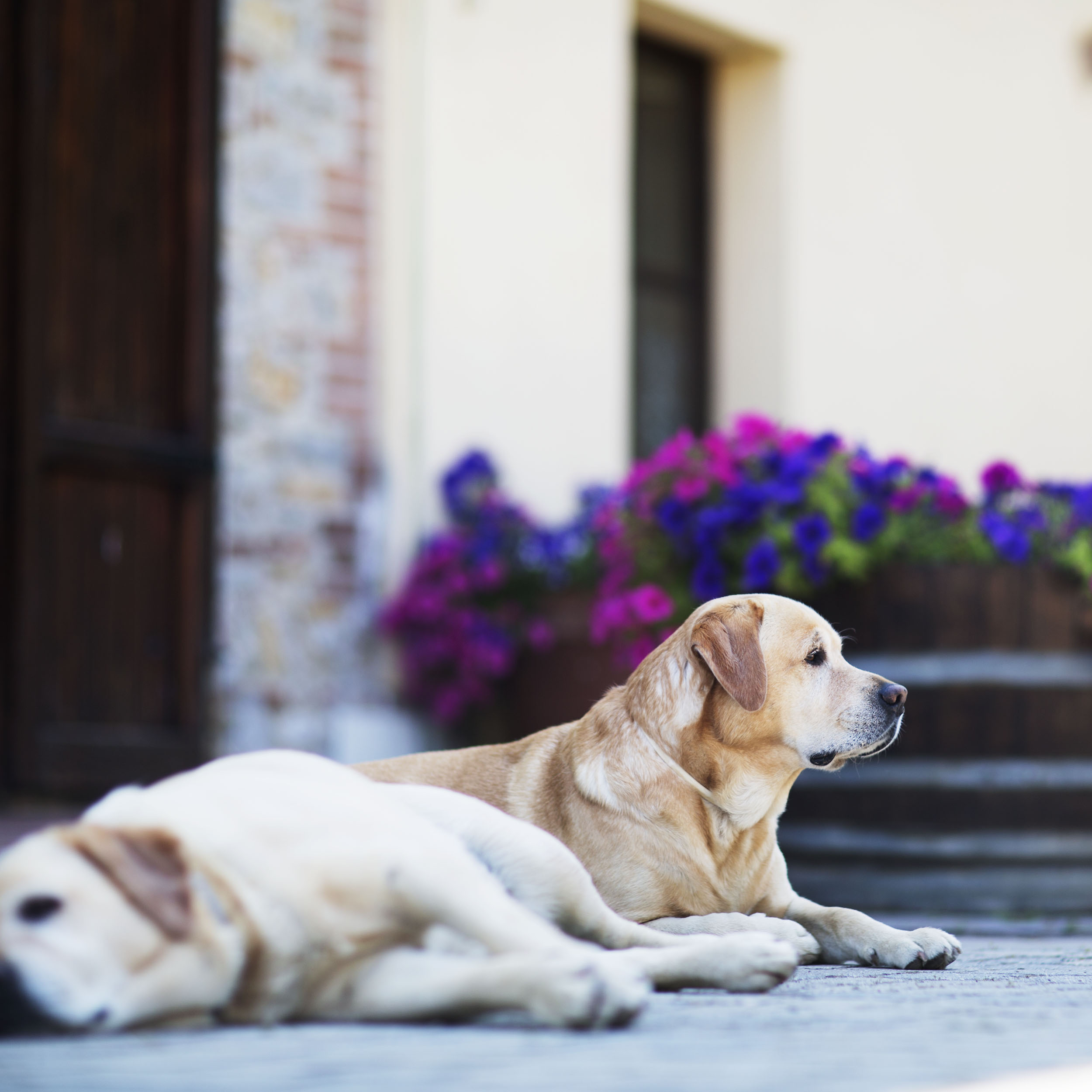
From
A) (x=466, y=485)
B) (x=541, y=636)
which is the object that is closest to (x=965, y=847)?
(x=541, y=636)

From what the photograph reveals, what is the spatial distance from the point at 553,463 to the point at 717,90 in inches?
89.4

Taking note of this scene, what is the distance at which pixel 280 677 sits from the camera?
6.19m

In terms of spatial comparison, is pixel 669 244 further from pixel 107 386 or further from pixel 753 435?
pixel 107 386

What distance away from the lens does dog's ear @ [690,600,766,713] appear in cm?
343

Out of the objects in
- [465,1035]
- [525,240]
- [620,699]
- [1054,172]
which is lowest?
[465,1035]

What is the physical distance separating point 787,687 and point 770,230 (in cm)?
459

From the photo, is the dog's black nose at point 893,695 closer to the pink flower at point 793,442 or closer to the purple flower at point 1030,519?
the purple flower at point 1030,519

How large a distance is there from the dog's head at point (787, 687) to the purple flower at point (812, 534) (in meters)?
1.14

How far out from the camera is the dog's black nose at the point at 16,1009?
2.03 m

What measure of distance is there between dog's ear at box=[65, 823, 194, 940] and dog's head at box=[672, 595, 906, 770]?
152cm

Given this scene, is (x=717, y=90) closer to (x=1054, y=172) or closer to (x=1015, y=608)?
(x=1054, y=172)

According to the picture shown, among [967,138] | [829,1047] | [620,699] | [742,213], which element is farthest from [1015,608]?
[967,138]

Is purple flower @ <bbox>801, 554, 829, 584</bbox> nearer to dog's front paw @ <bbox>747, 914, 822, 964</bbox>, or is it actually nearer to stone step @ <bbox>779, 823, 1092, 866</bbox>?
stone step @ <bbox>779, 823, 1092, 866</bbox>

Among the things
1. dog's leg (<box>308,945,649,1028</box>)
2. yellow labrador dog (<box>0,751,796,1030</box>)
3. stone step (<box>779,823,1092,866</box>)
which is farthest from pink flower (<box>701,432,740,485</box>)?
dog's leg (<box>308,945,649,1028</box>)
